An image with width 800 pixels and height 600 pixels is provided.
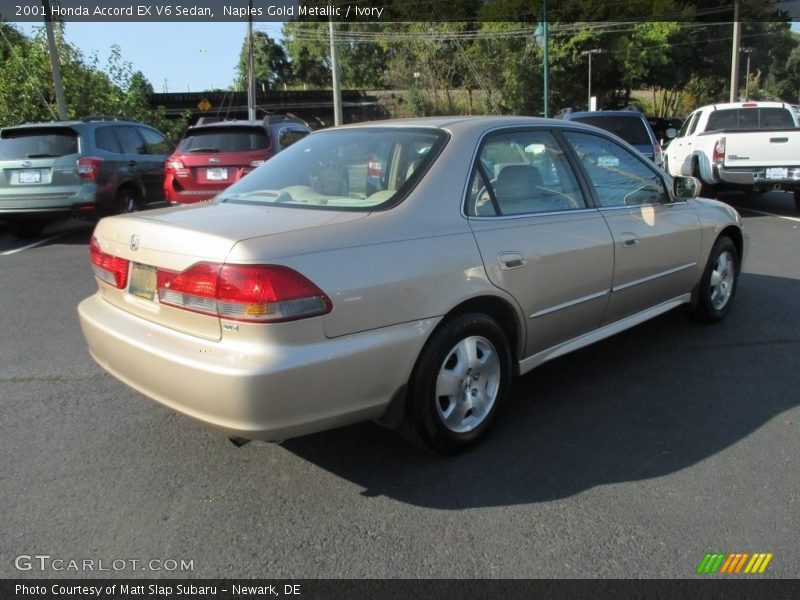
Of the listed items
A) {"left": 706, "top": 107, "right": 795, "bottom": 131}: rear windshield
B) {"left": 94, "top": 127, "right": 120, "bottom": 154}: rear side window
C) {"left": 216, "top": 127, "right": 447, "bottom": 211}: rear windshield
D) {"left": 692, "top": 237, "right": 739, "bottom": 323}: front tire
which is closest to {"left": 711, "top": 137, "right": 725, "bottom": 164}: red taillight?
{"left": 706, "top": 107, "right": 795, "bottom": 131}: rear windshield

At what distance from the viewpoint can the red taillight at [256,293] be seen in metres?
2.64

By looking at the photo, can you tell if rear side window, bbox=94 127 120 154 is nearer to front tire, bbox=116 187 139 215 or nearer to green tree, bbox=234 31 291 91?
front tire, bbox=116 187 139 215

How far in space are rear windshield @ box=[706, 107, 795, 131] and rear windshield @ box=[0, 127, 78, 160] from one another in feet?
34.7

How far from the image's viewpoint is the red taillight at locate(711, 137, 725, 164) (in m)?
10.5

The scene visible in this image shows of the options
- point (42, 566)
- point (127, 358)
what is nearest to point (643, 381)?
point (127, 358)

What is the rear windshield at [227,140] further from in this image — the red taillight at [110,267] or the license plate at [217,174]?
the red taillight at [110,267]

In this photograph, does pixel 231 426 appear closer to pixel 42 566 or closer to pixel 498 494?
pixel 42 566

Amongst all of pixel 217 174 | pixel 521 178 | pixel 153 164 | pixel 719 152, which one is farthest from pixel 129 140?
pixel 719 152

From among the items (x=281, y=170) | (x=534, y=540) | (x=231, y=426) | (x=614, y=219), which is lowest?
(x=534, y=540)

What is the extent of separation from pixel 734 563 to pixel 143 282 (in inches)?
105

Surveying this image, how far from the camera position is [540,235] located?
143 inches

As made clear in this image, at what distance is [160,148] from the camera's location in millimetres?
11414

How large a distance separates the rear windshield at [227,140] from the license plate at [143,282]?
6.59 meters

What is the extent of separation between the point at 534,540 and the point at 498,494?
36cm
